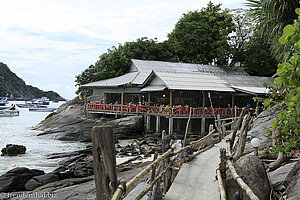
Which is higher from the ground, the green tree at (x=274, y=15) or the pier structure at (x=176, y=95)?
the green tree at (x=274, y=15)

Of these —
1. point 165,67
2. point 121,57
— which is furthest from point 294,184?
point 121,57

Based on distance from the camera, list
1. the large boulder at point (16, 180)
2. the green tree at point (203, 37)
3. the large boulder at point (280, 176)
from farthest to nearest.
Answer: the green tree at point (203, 37) < the large boulder at point (16, 180) < the large boulder at point (280, 176)

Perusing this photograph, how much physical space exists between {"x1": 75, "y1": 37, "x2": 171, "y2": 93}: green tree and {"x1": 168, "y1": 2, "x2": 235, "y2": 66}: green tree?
1.95m

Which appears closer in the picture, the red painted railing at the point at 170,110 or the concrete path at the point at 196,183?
the concrete path at the point at 196,183

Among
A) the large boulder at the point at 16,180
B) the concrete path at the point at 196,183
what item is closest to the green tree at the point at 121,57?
the large boulder at the point at 16,180

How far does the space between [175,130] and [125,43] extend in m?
14.3

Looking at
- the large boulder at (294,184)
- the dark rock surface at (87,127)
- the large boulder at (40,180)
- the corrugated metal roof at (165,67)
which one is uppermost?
the corrugated metal roof at (165,67)

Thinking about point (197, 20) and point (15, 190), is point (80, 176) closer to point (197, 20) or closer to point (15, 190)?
point (15, 190)

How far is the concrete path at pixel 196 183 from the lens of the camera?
5406 millimetres

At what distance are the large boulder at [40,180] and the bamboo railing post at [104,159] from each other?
727 centimetres

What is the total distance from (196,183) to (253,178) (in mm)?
1555

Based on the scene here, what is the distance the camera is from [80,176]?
34.6ft

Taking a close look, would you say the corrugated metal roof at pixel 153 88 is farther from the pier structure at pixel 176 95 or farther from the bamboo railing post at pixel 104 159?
the bamboo railing post at pixel 104 159

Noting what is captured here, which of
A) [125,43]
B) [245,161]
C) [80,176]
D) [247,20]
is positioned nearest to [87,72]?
[125,43]
